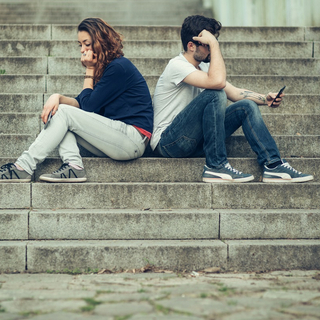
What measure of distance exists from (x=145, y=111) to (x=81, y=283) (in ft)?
5.46

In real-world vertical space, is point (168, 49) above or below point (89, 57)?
above

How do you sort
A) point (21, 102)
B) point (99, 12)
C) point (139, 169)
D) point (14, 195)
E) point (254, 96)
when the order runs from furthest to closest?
point (99, 12), point (21, 102), point (254, 96), point (139, 169), point (14, 195)

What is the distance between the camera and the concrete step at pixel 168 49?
6406mm

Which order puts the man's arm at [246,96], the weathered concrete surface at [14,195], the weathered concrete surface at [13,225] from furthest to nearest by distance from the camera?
the man's arm at [246,96]
the weathered concrete surface at [14,195]
the weathered concrete surface at [13,225]

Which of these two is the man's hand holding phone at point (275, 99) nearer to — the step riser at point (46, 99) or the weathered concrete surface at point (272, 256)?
the step riser at point (46, 99)

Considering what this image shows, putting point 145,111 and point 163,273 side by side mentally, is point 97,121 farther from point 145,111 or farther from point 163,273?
point 163,273

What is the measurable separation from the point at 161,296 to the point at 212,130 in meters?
1.61

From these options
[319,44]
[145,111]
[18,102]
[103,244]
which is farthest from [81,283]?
[319,44]

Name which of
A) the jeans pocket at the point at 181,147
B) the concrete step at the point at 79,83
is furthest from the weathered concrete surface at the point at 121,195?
the concrete step at the point at 79,83

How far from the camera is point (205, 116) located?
157 inches

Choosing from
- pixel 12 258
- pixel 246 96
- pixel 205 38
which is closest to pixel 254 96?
pixel 246 96

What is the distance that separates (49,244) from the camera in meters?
3.50

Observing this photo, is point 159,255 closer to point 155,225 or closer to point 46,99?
point 155,225

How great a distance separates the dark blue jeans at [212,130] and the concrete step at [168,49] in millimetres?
2457
